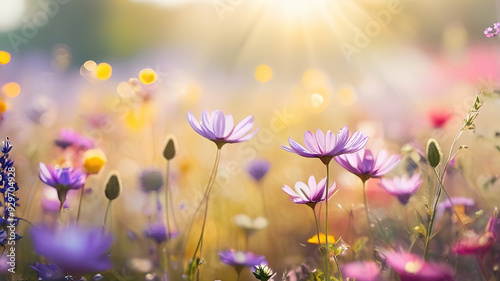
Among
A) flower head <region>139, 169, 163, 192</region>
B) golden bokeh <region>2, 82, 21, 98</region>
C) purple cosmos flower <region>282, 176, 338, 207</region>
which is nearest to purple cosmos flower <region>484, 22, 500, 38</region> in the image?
purple cosmos flower <region>282, 176, 338, 207</region>

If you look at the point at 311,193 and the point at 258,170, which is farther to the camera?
the point at 258,170

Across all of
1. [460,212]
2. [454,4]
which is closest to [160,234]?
[460,212]

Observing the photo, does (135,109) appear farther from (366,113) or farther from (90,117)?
(366,113)

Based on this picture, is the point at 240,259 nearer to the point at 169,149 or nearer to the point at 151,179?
the point at 169,149

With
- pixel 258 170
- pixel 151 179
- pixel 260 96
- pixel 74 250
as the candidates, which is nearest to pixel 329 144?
pixel 74 250

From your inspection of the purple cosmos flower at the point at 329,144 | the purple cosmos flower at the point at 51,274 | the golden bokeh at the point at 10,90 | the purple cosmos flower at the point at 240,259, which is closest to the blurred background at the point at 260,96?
the golden bokeh at the point at 10,90

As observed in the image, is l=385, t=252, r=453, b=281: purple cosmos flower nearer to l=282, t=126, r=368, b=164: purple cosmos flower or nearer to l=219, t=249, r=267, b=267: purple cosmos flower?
l=282, t=126, r=368, b=164: purple cosmos flower

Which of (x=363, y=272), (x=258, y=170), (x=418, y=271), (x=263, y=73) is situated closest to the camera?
(x=418, y=271)
